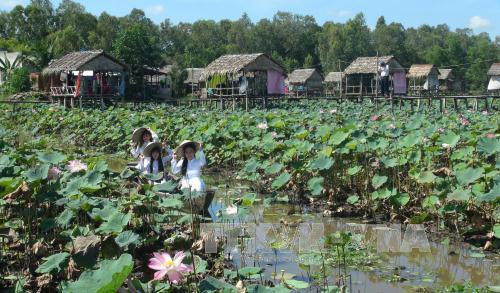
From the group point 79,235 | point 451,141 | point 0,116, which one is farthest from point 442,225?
point 0,116

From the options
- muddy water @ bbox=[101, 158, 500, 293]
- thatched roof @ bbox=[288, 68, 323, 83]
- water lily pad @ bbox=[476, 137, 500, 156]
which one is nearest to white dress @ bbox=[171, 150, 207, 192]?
muddy water @ bbox=[101, 158, 500, 293]

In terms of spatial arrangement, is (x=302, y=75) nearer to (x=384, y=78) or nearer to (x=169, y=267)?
(x=384, y=78)

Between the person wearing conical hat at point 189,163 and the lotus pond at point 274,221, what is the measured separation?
1.97 ft

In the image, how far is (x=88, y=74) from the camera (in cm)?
2689

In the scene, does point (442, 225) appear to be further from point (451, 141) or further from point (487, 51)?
point (487, 51)

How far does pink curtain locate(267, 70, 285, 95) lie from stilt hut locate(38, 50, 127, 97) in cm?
707

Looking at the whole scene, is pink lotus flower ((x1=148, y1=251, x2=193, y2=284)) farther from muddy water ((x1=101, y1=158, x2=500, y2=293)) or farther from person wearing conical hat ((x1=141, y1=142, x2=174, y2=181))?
person wearing conical hat ((x1=141, y1=142, x2=174, y2=181))

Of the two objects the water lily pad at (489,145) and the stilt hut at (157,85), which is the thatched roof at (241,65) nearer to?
the stilt hut at (157,85)

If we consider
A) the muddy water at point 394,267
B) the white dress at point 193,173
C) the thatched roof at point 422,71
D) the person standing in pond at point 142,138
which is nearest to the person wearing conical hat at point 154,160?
the white dress at point 193,173

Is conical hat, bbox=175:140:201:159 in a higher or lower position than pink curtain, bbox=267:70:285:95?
lower

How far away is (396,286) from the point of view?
4.33 meters

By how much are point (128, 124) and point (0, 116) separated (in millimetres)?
8079

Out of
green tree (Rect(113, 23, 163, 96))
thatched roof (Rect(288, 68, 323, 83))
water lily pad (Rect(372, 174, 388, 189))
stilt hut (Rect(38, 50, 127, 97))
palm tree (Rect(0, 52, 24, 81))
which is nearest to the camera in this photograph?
water lily pad (Rect(372, 174, 388, 189))

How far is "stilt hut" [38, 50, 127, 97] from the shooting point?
83.5ft
